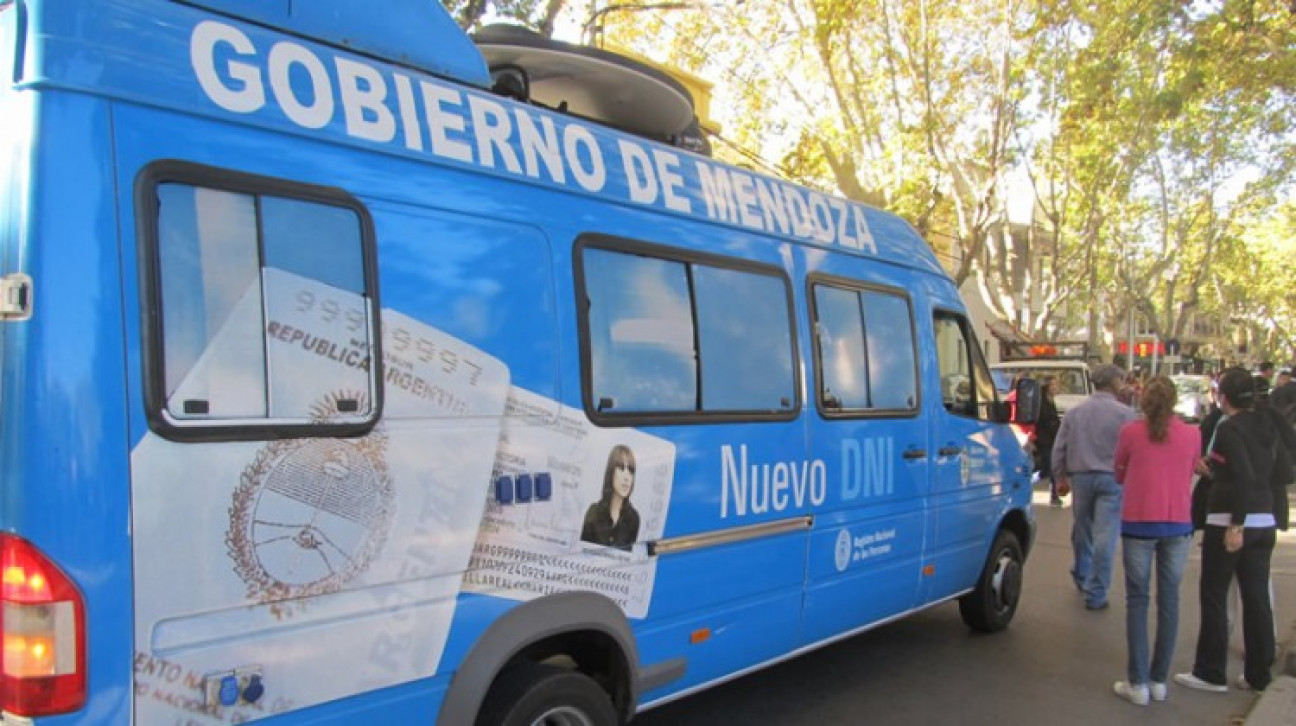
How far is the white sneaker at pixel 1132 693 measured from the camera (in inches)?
197

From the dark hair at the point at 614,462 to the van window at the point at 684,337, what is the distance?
140 millimetres

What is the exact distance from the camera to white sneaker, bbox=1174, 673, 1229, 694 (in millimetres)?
5227

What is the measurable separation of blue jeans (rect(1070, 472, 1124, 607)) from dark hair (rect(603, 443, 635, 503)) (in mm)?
5036

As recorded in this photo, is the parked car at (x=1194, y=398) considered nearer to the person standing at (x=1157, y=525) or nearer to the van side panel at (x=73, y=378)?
the person standing at (x=1157, y=525)

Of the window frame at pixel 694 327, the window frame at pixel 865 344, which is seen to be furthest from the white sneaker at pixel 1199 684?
the window frame at pixel 694 327

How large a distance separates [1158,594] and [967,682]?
44.9 inches

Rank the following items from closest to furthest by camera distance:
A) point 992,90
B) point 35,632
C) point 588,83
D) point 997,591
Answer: point 35,632 < point 588,83 < point 997,591 < point 992,90

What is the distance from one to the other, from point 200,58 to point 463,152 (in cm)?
82

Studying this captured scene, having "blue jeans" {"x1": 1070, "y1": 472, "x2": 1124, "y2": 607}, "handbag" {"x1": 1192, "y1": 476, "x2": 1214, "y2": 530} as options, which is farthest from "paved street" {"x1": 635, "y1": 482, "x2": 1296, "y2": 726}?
"handbag" {"x1": 1192, "y1": 476, "x2": 1214, "y2": 530}

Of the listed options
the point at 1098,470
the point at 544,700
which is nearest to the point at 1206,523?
the point at 1098,470

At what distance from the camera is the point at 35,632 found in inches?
81.4

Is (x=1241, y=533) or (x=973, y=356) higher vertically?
(x=973, y=356)

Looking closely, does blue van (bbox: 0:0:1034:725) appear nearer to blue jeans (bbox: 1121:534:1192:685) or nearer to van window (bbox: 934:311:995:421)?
van window (bbox: 934:311:995:421)

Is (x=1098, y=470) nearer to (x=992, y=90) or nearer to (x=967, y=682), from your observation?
(x=967, y=682)
